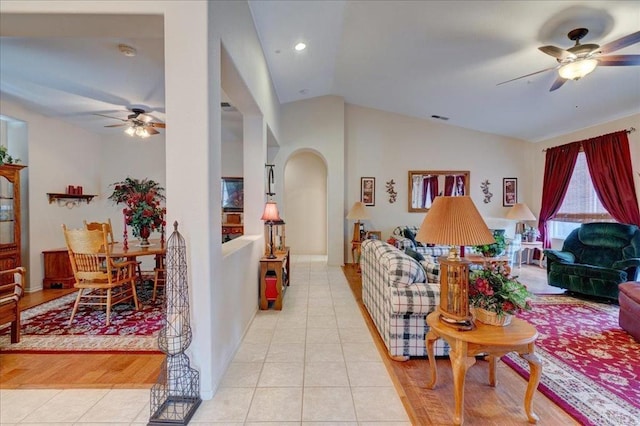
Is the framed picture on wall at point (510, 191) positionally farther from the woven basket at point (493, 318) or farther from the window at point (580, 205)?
the woven basket at point (493, 318)

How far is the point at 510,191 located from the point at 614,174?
2.26 meters

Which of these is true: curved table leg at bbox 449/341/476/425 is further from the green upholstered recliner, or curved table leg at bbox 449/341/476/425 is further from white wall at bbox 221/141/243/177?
white wall at bbox 221/141/243/177

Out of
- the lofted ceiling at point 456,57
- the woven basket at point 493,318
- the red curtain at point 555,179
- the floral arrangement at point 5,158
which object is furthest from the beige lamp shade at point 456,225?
the red curtain at point 555,179

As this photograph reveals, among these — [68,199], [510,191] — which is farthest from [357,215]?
[68,199]

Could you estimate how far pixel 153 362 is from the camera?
8.82 ft

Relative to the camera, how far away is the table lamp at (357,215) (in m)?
6.59

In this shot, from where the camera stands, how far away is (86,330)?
10.9ft

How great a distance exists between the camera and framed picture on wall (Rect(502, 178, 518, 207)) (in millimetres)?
7262

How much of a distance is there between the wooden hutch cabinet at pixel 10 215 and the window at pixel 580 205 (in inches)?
376

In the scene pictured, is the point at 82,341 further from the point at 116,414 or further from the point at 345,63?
the point at 345,63

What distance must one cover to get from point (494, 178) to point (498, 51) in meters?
4.08

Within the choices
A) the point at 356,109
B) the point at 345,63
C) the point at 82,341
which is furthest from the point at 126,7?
the point at 356,109

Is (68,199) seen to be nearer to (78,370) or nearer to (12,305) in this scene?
(12,305)

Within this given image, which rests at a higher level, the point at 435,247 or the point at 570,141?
the point at 570,141
